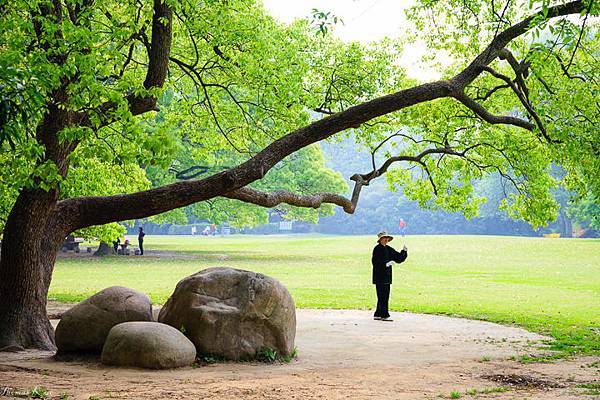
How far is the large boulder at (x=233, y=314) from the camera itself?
11.9 meters

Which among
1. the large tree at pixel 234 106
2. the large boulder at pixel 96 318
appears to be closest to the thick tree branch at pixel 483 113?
the large tree at pixel 234 106

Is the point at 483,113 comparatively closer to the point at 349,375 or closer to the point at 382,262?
the point at 382,262

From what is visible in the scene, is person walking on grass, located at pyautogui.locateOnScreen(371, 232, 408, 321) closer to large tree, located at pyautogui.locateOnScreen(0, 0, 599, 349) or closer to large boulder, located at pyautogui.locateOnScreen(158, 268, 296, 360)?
large tree, located at pyautogui.locateOnScreen(0, 0, 599, 349)

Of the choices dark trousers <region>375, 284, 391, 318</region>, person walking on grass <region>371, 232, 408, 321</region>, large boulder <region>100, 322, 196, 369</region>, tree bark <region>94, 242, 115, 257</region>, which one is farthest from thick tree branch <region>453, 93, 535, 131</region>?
tree bark <region>94, 242, 115, 257</region>

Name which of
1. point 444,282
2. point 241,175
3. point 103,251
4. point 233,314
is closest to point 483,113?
point 241,175

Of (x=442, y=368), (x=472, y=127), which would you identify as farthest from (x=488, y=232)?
(x=442, y=368)

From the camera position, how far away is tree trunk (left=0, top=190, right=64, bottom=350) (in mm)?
12516

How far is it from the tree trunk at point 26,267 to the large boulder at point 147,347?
79.7 inches

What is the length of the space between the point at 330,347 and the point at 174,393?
16.2ft

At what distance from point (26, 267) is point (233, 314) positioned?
3650mm

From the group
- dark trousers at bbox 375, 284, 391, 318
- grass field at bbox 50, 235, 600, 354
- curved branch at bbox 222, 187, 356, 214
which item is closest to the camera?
curved branch at bbox 222, 187, 356, 214

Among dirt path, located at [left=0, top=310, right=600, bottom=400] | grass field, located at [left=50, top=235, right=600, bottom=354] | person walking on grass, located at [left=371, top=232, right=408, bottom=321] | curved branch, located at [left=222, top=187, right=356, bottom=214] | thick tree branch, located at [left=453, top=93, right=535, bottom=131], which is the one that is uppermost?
thick tree branch, located at [left=453, top=93, right=535, bottom=131]

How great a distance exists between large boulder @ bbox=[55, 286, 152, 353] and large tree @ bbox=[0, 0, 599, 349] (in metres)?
0.98

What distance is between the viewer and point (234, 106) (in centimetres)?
2020
